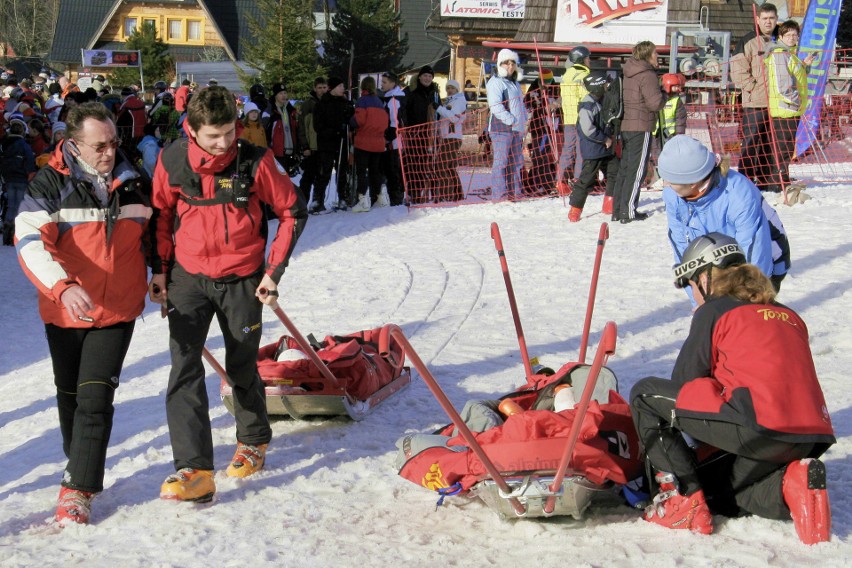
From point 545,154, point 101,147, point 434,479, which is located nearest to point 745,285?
point 434,479

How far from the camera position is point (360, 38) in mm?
36156

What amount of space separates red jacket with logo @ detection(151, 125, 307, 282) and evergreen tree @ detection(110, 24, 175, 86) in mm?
35964

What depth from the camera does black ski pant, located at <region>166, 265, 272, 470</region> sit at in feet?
14.1

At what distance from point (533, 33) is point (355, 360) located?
2397 cm

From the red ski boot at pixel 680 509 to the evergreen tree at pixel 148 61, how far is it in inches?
1466

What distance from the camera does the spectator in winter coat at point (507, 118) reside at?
12203 millimetres

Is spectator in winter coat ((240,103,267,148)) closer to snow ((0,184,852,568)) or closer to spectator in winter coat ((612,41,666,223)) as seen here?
snow ((0,184,852,568))

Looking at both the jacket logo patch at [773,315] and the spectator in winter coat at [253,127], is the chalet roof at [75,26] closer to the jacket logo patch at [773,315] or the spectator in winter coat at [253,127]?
the spectator in winter coat at [253,127]

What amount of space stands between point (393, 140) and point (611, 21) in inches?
552

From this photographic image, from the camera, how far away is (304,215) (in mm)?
4508

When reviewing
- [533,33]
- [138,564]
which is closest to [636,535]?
[138,564]

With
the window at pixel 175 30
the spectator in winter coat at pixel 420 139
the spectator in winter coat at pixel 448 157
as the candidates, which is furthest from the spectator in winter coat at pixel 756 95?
the window at pixel 175 30

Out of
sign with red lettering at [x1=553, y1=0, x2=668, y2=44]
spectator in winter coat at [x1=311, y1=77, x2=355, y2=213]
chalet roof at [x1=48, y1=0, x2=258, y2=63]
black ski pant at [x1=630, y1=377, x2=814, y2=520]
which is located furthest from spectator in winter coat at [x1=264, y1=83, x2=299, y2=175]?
chalet roof at [x1=48, y1=0, x2=258, y2=63]

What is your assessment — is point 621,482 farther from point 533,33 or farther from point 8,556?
point 533,33
